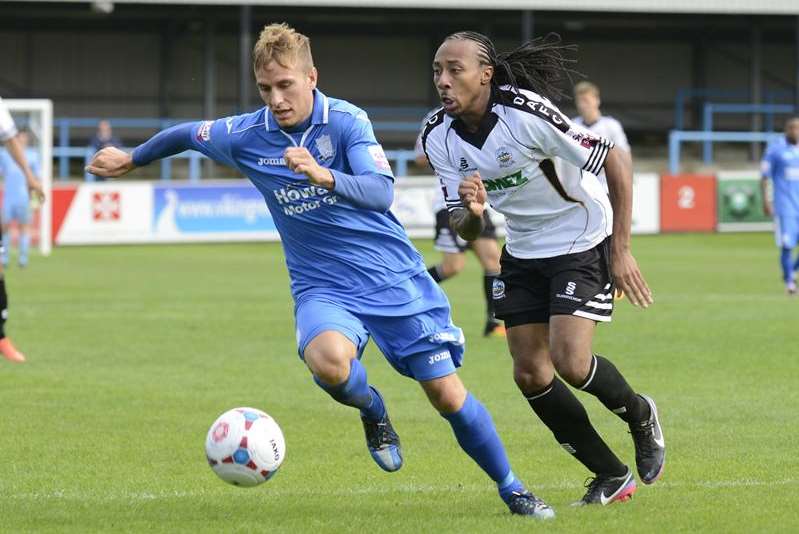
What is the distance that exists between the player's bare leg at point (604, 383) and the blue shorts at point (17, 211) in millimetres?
18427

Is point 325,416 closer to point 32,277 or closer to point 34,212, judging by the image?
point 32,277

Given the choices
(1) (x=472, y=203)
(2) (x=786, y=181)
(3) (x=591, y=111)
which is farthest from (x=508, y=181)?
(2) (x=786, y=181)

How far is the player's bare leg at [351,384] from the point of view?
236 inches

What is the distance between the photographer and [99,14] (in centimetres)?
3925

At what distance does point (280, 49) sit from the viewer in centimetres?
602

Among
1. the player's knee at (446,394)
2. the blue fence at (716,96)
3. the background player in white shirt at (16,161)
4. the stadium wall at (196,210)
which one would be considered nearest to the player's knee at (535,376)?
the player's knee at (446,394)

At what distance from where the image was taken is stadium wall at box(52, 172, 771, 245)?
88.8 feet

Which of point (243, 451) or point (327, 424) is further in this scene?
point (327, 424)

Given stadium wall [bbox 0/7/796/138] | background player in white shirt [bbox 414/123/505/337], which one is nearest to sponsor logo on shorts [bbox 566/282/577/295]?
background player in white shirt [bbox 414/123/505/337]

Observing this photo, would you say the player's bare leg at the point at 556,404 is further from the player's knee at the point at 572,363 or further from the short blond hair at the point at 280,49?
the short blond hair at the point at 280,49

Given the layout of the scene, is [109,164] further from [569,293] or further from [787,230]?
[787,230]

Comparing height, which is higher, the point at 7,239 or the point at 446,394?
the point at 7,239

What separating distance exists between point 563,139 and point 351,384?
1.36m

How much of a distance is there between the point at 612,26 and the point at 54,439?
3619 centimetres
